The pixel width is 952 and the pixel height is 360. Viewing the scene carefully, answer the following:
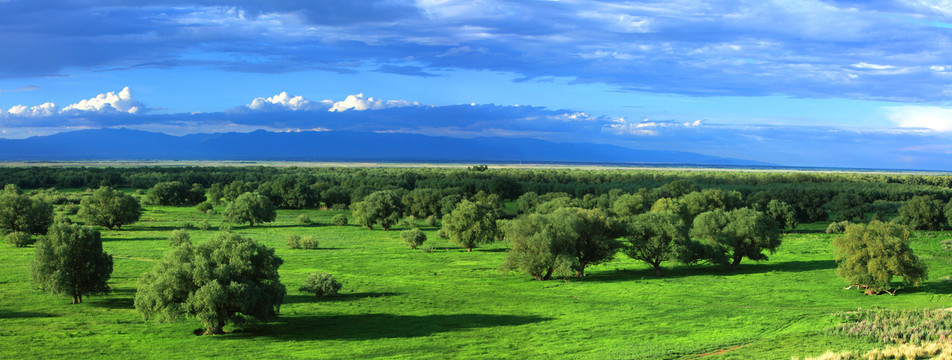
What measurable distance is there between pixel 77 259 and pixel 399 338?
22.1 m

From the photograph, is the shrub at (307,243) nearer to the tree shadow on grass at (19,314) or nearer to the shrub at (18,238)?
the shrub at (18,238)

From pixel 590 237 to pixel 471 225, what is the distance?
18258mm

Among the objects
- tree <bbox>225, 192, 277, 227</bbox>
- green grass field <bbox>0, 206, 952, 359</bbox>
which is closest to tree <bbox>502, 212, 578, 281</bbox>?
green grass field <bbox>0, 206, 952, 359</bbox>

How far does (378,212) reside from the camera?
93.8 metres

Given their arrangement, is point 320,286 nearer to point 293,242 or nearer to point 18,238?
point 293,242

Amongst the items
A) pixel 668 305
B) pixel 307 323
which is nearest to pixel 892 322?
pixel 668 305

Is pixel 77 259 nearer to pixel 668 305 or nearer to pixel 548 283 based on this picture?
pixel 548 283

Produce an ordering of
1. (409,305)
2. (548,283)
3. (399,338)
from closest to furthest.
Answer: (399,338)
(409,305)
(548,283)

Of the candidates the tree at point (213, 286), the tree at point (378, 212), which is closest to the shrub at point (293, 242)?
the tree at point (378, 212)

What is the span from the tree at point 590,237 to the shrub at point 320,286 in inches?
792

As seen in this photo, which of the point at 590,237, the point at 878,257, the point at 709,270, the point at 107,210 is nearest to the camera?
the point at 878,257

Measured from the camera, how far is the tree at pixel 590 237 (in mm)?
58188

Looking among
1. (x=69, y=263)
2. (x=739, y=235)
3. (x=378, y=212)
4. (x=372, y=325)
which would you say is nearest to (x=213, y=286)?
(x=372, y=325)

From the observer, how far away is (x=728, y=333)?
37.6m
